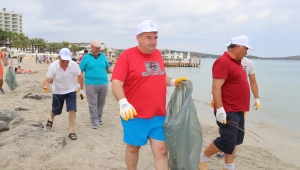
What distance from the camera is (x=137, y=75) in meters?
2.61

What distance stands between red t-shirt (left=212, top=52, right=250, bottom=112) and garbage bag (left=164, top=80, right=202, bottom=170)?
57 cm

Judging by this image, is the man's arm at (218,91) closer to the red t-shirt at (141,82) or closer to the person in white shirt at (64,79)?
the red t-shirt at (141,82)

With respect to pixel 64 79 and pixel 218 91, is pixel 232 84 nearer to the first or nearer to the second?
pixel 218 91

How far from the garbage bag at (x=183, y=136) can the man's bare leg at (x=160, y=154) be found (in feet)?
0.20

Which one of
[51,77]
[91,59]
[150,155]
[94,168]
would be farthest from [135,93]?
[91,59]

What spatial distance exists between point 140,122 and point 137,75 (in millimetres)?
469

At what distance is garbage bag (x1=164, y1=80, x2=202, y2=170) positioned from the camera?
2619 mm

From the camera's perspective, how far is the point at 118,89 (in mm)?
2467

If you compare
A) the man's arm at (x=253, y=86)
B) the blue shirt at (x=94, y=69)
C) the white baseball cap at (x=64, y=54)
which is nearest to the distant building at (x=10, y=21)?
the blue shirt at (x=94, y=69)

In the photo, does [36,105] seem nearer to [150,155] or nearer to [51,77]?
[51,77]

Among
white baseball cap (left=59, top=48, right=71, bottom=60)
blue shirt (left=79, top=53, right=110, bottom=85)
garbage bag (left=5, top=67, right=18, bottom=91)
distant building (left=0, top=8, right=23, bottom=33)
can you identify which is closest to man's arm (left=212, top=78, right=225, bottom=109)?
white baseball cap (left=59, top=48, right=71, bottom=60)

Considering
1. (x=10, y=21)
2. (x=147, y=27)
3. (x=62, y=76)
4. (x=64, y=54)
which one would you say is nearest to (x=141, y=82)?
(x=147, y=27)

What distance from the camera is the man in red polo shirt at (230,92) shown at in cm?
309

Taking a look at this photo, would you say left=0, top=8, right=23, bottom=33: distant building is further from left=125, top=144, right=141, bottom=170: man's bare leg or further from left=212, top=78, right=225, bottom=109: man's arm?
left=212, top=78, right=225, bottom=109: man's arm
